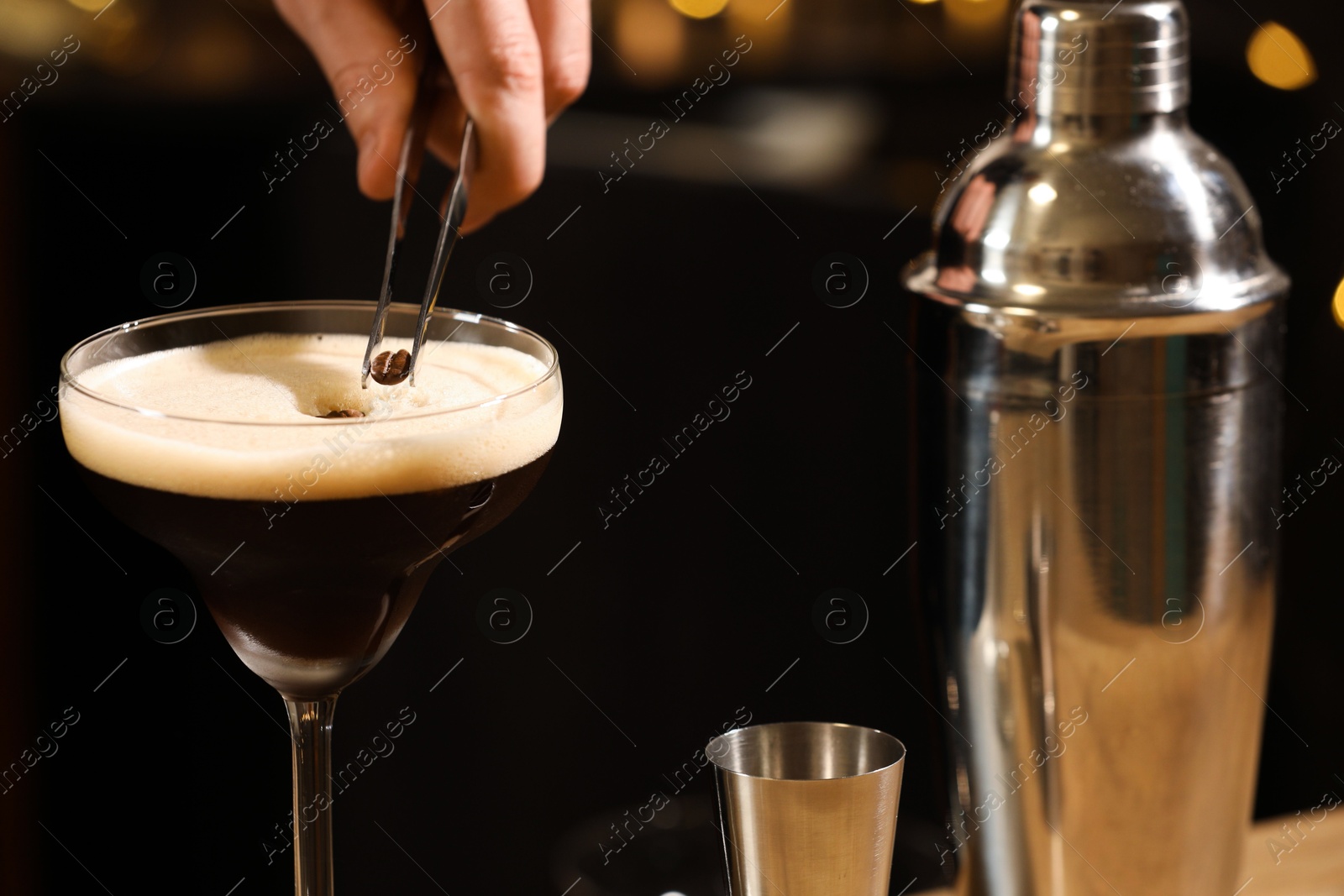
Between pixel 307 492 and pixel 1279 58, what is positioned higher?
pixel 307 492

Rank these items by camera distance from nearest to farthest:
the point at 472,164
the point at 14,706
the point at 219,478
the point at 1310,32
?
the point at 219,478 < the point at 472,164 < the point at 14,706 < the point at 1310,32

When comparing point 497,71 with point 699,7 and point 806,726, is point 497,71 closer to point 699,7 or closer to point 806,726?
point 806,726

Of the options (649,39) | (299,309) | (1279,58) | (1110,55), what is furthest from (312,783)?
(1279,58)

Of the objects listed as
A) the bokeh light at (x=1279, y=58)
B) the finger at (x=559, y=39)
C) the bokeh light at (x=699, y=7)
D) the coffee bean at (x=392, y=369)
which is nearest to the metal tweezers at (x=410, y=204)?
the coffee bean at (x=392, y=369)

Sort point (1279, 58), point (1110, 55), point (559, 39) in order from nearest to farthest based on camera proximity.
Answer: point (1110, 55)
point (559, 39)
point (1279, 58)

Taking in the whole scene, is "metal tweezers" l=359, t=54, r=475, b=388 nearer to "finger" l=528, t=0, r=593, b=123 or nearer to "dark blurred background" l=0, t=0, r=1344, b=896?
"finger" l=528, t=0, r=593, b=123

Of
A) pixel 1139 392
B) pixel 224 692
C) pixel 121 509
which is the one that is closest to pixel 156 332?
pixel 121 509

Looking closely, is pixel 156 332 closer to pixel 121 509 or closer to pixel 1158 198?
pixel 121 509
